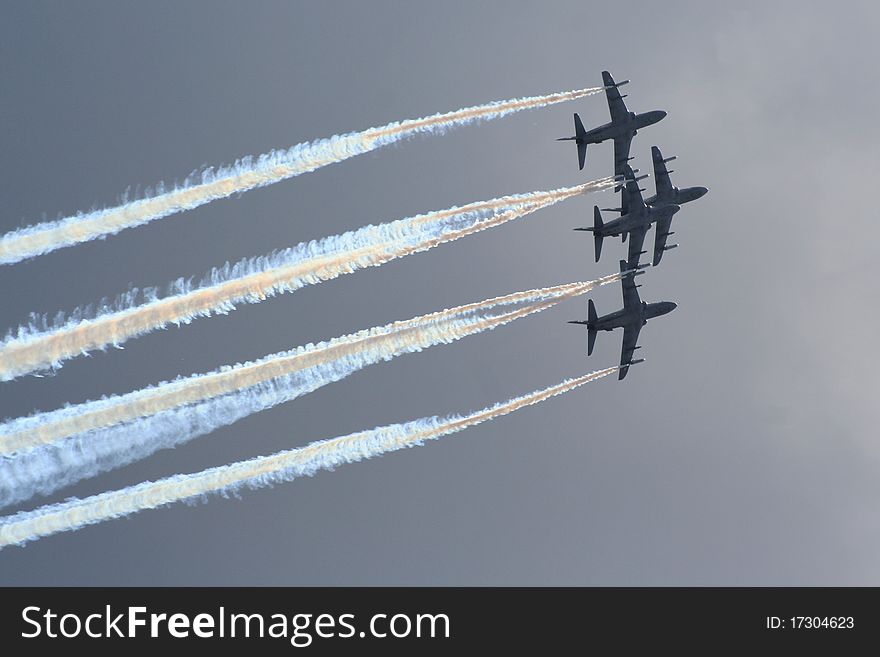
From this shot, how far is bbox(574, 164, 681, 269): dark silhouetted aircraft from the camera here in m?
95.8

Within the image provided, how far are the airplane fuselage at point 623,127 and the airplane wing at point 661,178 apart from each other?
125 inches

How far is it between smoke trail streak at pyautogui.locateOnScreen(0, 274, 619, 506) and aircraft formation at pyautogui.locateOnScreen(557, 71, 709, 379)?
12.0m

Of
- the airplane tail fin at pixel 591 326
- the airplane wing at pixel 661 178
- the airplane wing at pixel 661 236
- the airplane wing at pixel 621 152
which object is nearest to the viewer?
the airplane tail fin at pixel 591 326

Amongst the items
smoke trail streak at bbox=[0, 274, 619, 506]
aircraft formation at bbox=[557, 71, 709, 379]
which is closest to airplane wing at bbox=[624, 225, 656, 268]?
aircraft formation at bbox=[557, 71, 709, 379]

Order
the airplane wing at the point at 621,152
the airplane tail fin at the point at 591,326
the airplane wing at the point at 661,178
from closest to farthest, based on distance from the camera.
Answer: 1. the airplane tail fin at the point at 591,326
2. the airplane wing at the point at 621,152
3. the airplane wing at the point at 661,178

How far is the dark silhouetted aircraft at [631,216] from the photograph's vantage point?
95750 millimetres

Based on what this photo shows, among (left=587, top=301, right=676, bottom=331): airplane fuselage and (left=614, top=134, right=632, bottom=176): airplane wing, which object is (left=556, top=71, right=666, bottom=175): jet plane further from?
(left=587, top=301, right=676, bottom=331): airplane fuselage

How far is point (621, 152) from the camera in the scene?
98.7 m

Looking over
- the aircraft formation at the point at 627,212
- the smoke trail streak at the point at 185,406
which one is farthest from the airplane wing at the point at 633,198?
the smoke trail streak at the point at 185,406

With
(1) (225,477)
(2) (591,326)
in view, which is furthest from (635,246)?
(1) (225,477)

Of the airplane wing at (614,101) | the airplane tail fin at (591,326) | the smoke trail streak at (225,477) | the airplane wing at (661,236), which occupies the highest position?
the airplane wing at (614,101)

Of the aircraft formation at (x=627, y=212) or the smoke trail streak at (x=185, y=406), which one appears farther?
the aircraft formation at (x=627, y=212)

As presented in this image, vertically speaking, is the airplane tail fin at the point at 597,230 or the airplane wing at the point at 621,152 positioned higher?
the airplane wing at the point at 621,152

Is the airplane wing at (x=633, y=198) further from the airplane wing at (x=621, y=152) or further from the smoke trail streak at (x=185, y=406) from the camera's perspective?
the smoke trail streak at (x=185, y=406)
